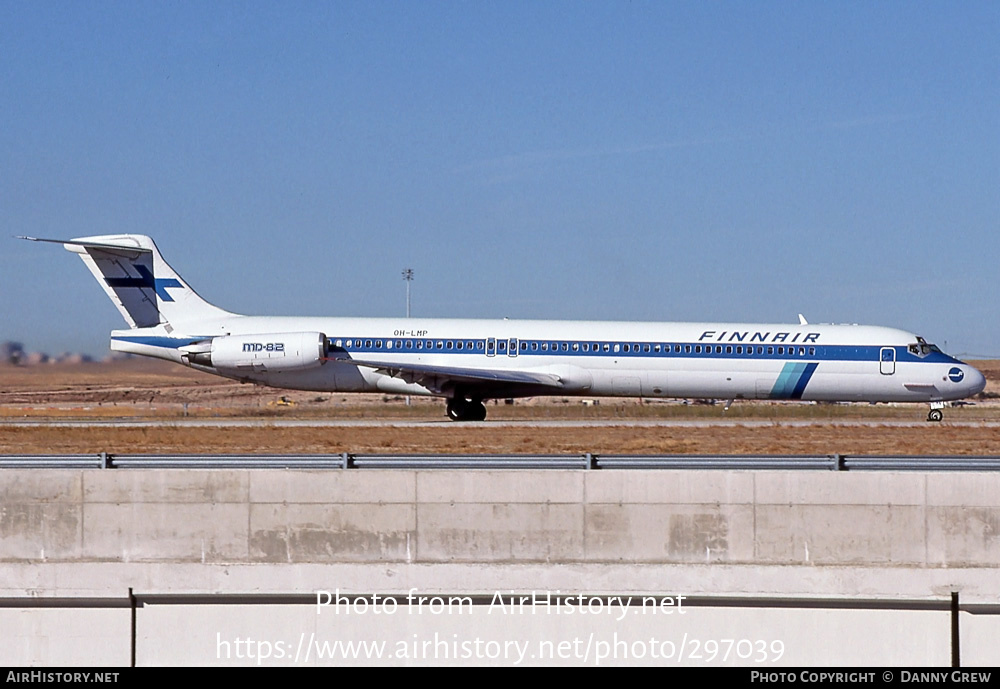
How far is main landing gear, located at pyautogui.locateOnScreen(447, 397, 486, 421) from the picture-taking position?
35.5 m

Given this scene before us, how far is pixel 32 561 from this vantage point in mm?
15211

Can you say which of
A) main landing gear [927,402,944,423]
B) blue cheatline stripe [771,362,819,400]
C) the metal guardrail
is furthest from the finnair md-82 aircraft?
the metal guardrail

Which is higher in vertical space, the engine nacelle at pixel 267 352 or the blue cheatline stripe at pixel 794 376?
the engine nacelle at pixel 267 352

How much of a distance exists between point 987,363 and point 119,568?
122247mm

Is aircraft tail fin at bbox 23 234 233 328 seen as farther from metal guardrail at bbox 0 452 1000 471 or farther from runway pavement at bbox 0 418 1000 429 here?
metal guardrail at bbox 0 452 1000 471

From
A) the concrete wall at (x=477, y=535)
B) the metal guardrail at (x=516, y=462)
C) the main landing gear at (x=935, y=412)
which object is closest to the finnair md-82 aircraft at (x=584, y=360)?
the main landing gear at (x=935, y=412)

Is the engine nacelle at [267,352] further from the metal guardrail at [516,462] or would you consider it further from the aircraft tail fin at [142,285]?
the metal guardrail at [516,462]

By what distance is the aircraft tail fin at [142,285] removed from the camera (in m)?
36.9

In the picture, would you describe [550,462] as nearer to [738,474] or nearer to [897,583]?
[738,474]

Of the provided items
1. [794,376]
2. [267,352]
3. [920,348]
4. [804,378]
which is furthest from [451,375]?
[920,348]

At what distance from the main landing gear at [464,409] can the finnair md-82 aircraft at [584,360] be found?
42mm

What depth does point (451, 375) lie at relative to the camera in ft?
112
